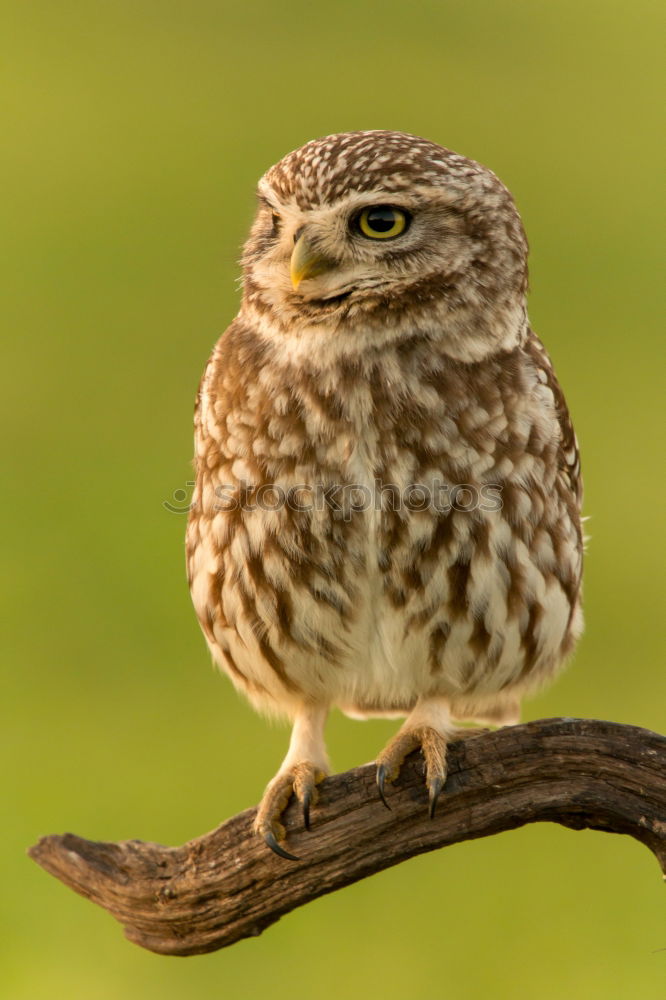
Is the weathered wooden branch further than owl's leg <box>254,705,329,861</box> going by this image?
No

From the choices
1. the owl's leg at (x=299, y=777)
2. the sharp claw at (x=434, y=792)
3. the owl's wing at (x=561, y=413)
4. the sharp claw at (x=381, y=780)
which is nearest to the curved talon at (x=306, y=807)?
the owl's leg at (x=299, y=777)

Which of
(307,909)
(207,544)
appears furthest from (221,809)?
(207,544)

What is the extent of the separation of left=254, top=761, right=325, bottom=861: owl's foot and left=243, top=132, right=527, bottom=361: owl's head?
3.26ft

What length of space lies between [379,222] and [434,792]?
1.22 metres

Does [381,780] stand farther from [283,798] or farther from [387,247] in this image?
[387,247]

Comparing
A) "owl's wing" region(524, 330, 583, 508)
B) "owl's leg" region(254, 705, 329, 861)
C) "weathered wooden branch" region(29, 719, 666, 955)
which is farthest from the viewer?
"owl's wing" region(524, 330, 583, 508)

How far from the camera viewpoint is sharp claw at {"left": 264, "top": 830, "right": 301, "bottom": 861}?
339cm

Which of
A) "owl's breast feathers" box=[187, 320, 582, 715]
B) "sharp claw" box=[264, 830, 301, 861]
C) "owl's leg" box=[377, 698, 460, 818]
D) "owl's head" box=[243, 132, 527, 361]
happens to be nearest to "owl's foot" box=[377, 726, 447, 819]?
"owl's leg" box=[377, 698, 460, 818]

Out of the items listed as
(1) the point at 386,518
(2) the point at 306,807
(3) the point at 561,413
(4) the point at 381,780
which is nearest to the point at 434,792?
(4) the point at 381,780

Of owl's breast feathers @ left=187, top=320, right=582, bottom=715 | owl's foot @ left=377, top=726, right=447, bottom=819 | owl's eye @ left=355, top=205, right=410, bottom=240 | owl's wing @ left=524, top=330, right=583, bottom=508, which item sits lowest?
owl's foot @ left=377, top=726, right=447, bottom=819

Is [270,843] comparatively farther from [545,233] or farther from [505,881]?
[545,233]

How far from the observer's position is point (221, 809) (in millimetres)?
6215

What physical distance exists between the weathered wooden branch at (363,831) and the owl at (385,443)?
52 millimetres

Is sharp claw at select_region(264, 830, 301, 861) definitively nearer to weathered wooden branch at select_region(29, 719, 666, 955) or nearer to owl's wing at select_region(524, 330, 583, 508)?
weathered wooden branch at select_region(29, 719, 666, 955)
